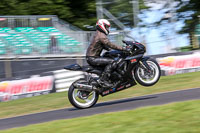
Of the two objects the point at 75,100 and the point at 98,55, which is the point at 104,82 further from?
the point at 75,100

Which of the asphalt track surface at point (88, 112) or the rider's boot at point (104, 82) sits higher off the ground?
the rider's boot at point (104, 82)

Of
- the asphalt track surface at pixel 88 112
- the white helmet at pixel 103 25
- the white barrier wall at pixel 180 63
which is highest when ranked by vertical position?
the white helmet at pixel 103 25

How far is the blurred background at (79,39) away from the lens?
16.2 m

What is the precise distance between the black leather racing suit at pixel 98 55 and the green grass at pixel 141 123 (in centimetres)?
192

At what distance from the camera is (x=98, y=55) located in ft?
28.6

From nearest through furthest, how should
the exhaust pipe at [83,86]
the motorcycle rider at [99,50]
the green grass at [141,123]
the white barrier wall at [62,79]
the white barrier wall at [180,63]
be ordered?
the green grass at [141,123] < the exhaust pipe at [83,86] < the motorcycle rider at [99,50] < the white barrier wall at [62,79] < the white barrier wall at [180,63]

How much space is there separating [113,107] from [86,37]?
10.3 m

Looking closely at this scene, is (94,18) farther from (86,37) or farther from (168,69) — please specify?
(168,69)

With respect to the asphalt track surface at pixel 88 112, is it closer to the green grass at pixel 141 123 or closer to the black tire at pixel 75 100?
the black tire at pixel 75 100

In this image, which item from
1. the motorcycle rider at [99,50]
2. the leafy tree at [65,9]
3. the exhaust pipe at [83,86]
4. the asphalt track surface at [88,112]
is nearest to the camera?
the asphalt track surface at [88,112]

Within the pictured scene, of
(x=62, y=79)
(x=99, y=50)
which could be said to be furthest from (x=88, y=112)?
(x=62, y=79)

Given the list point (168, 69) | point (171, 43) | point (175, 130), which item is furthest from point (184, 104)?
point (171, 43)

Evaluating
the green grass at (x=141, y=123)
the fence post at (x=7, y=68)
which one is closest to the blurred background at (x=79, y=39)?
the fence post at (x=7, y=68)

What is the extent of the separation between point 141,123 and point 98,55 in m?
3.20
